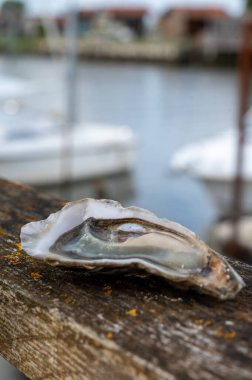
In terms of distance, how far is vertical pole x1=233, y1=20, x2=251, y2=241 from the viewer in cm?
955

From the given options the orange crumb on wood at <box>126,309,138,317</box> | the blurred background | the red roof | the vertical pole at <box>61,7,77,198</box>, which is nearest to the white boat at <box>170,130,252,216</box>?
the blurred background

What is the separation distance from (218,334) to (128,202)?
13.5 m

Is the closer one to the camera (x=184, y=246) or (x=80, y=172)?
(x=184, y=246)

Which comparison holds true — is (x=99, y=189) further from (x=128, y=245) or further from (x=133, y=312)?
(x=133, y=312)

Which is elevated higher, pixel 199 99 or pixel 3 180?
pixel 3 180

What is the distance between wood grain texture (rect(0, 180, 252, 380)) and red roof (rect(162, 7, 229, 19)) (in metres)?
86.2

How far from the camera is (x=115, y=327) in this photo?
98 cm

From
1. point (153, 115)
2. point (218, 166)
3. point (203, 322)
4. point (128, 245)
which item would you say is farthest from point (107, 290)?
point (153, 115)

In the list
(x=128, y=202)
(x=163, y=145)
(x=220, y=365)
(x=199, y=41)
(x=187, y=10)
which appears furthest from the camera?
(x=187, y=10)

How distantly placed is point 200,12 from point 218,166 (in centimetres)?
7672

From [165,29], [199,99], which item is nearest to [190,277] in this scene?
[199,99]

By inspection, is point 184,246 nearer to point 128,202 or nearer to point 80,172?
point 128,202

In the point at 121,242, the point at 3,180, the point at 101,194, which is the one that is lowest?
the point at 101,194

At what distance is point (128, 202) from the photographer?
1445 centimetres
